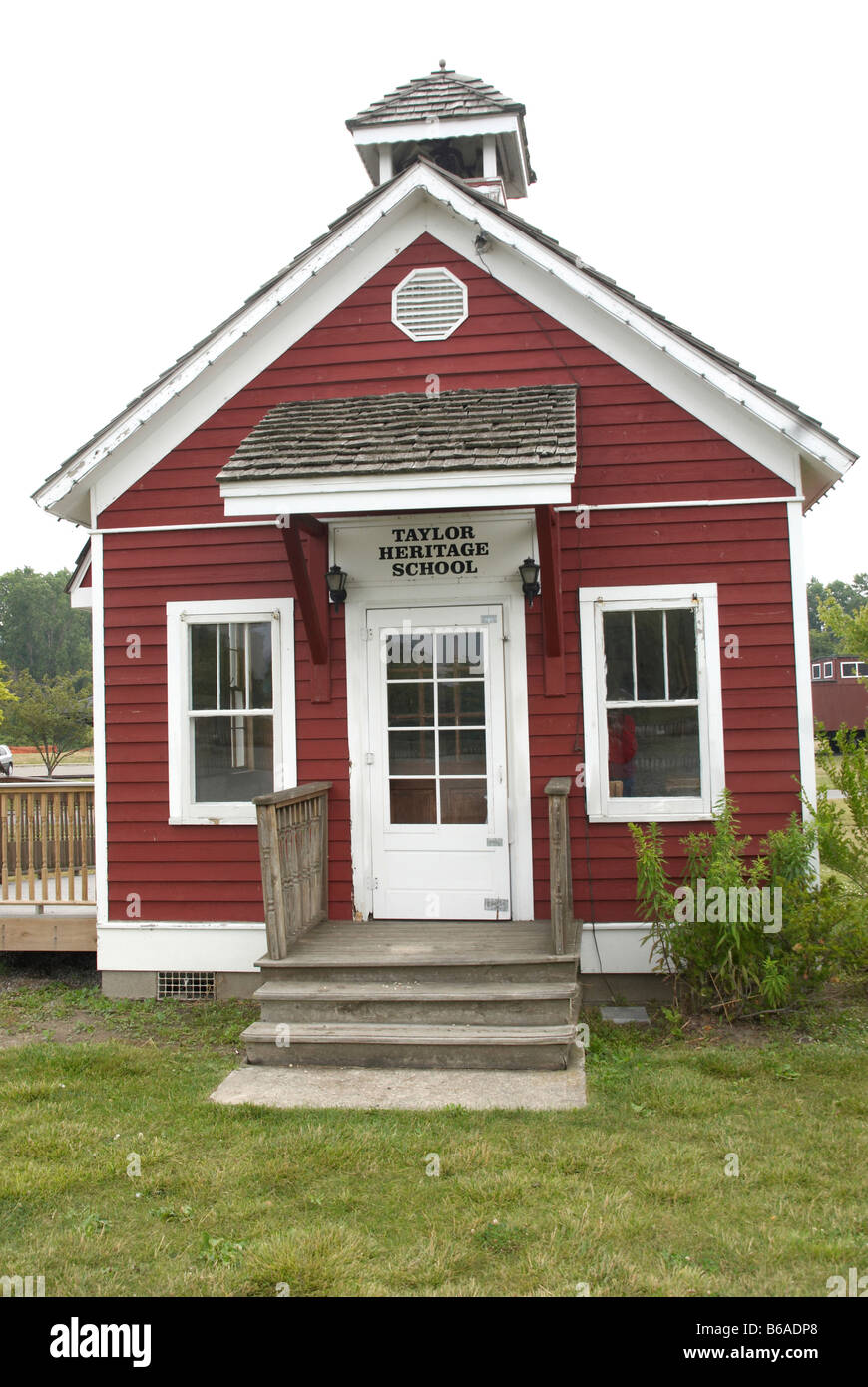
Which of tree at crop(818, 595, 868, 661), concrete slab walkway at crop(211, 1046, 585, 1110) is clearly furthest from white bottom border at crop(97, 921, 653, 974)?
tree at crop(818, 595, 868, 661)

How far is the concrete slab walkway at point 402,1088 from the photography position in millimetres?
5609

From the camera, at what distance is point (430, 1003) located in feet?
21.1

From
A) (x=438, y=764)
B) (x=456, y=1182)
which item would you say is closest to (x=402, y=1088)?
(x=456, y=1182)

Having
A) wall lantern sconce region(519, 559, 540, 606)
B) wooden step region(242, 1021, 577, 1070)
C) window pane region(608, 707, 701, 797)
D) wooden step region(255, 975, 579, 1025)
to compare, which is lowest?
wooden step region(242, 1021, 577, 1070)

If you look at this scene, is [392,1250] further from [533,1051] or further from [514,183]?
[514,183]

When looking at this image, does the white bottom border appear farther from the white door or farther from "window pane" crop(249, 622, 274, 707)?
"window pane" crop(249, 622, 274, 707)

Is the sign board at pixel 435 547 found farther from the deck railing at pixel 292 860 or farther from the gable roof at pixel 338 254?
the deck railing at pixel 292 860

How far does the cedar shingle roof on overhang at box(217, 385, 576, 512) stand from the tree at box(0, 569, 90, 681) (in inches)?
3583

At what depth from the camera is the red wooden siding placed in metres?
7.56

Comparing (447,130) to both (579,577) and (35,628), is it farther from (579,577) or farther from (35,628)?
(35,628)

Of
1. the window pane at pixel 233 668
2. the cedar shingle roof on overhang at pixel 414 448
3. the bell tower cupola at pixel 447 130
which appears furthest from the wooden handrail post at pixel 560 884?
the bell tower cupola at pixel 447 130

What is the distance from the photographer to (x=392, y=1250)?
13.3ft

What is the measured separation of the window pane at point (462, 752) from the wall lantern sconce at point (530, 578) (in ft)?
3.39

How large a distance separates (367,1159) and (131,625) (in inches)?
186
